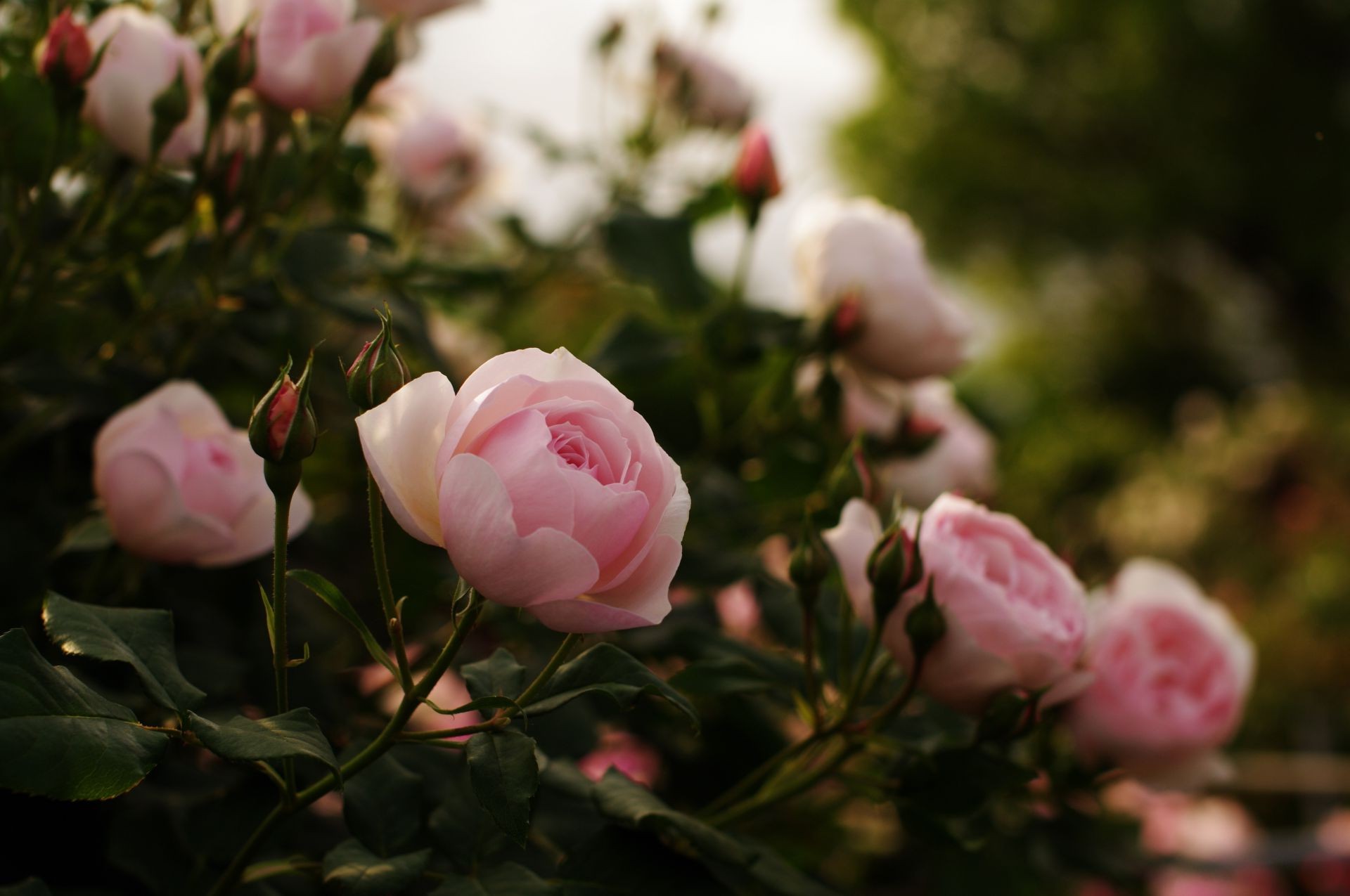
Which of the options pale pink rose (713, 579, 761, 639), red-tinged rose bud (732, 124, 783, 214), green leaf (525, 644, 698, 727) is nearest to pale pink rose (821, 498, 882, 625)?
green leaf (525, 644, 698, 727)

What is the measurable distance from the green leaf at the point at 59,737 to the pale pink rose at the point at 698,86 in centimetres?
61

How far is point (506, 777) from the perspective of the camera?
0.92ft

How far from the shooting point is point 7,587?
422 millimetres

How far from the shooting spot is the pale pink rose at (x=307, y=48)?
1.53ft

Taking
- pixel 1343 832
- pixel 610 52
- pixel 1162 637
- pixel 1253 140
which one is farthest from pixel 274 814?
pixel 1253 140

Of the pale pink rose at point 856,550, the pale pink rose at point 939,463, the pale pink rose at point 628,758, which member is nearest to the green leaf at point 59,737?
the pale pink rose at point 856,550

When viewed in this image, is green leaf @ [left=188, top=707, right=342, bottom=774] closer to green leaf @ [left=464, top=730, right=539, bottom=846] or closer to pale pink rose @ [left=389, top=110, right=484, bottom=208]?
green leaf @ [left=464, top=730, right=539, bottom=846]

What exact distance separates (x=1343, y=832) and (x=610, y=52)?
1665 mm

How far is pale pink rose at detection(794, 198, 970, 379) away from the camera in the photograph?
592 millimetres

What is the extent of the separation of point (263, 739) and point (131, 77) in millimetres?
306

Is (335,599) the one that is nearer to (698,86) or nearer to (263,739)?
(263,739)

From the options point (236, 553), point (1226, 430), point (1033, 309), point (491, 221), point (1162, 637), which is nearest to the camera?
point (236, 553)

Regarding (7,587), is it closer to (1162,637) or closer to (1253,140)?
(1162,637)

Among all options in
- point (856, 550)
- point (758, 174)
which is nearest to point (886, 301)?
point (758, 174)
